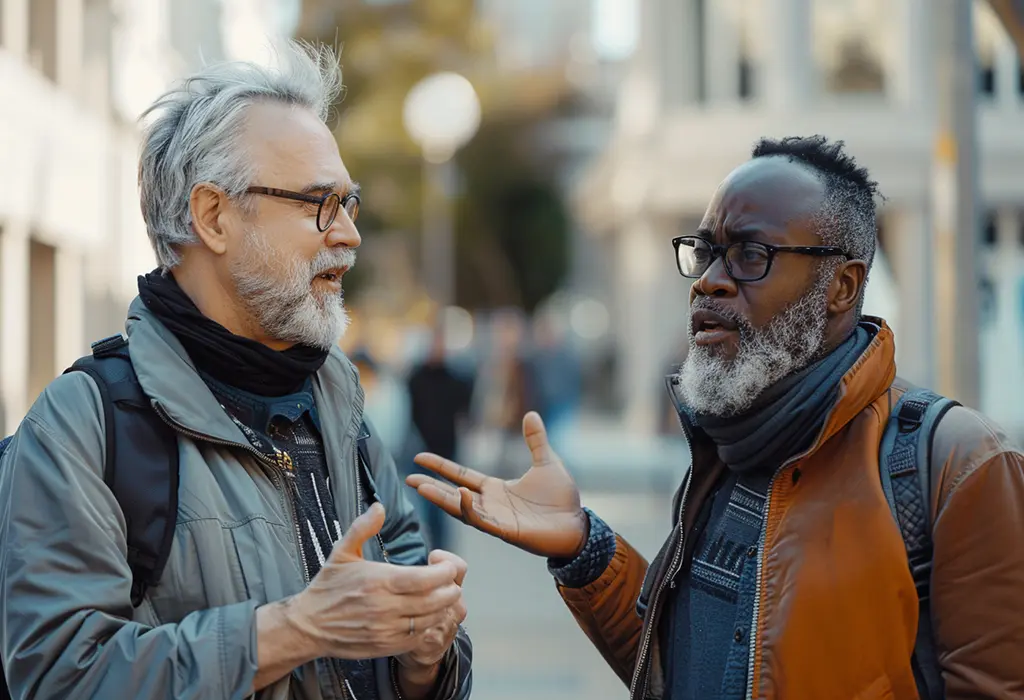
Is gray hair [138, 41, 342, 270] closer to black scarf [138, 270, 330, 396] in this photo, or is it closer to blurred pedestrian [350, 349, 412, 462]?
black scarf [138, 270, 330, 396]

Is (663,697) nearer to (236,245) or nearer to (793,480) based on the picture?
(793,480)

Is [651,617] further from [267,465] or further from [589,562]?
[267,465]

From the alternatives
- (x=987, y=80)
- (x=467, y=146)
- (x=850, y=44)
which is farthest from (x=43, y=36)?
(x=467, y=146)

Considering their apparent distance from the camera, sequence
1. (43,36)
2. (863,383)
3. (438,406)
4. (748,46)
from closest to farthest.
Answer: (863,383)
(43,36)
(438,406)
(748,46)

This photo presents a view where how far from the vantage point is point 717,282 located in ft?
9.51

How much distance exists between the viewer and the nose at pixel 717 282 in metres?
2.90

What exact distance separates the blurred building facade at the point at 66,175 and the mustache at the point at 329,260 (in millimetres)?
5672

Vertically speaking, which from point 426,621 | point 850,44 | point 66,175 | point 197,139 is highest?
point 850,44

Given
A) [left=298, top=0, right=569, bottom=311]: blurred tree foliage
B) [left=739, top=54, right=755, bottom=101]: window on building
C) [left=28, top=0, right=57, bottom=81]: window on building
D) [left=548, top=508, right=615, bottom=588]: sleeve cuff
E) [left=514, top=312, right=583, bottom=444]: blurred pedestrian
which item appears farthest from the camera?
[left=298, top=0, right=569, bottom=311]: blurred tree foliage

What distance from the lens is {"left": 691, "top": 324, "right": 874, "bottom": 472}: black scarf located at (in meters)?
2.73

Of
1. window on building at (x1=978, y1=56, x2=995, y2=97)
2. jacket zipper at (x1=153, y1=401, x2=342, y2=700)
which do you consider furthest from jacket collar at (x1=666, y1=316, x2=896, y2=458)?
window on building at (x1=978, y1=56, x2=995, y2=97)

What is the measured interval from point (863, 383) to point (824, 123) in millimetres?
20826

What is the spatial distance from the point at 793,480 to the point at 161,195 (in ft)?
4.46

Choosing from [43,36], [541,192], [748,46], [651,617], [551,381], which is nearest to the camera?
[651,617]
